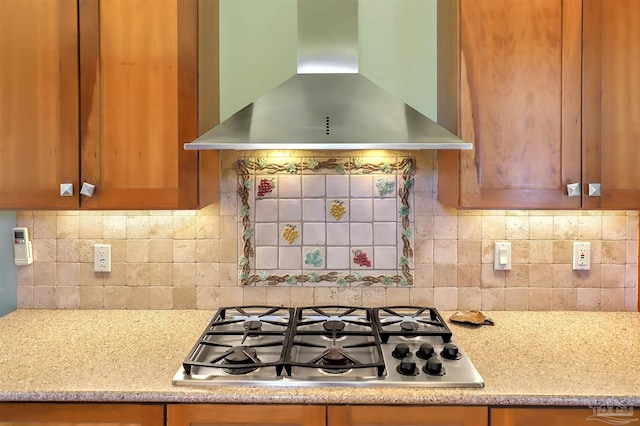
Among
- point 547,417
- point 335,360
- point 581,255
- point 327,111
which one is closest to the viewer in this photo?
point 547,417

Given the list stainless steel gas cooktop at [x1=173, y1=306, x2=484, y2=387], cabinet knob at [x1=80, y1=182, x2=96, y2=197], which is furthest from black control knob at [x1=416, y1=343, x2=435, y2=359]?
cabinet knob at [x1=80, y1=182, x2=96, y2=197]

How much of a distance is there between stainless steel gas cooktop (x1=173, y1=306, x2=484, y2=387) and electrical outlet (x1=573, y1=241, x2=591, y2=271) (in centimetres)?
62

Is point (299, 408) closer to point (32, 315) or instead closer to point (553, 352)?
point (553, 352)

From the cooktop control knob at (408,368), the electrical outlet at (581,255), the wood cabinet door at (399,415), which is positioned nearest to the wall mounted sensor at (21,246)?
the wood cabinet door at (399,415)

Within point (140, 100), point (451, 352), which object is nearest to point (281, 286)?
point (451, 352)

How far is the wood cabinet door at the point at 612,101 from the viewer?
4.91ft

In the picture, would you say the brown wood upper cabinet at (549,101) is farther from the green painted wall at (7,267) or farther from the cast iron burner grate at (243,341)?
the green painted wall at (7,267)

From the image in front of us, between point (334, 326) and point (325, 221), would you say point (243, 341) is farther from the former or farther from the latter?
point (325, 221)

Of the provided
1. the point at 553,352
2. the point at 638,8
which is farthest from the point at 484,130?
the point at 553,352

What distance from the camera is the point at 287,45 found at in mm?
1884

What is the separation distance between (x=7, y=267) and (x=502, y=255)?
1.99 meters

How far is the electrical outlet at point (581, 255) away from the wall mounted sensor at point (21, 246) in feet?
7.25

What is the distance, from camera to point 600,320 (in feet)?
5.70

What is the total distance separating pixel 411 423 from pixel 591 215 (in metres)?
1.18
